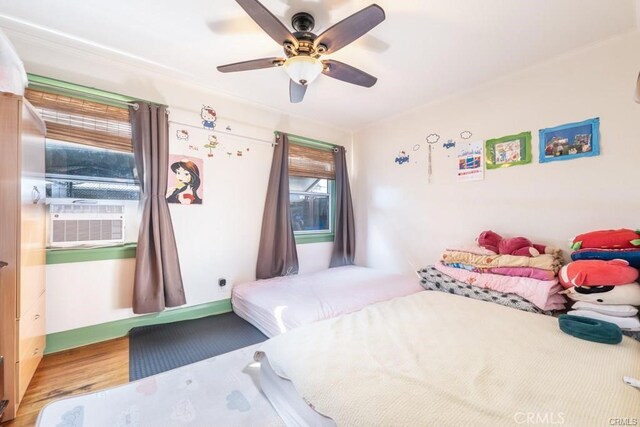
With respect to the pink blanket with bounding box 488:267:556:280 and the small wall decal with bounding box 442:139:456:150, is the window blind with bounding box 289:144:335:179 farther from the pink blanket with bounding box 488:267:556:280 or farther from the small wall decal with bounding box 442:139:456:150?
the pink blanket with bounding box 488:267:556:280

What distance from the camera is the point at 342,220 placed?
352 centimetres

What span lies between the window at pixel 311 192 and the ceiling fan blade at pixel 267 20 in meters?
1.70

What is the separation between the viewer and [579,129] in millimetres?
1938

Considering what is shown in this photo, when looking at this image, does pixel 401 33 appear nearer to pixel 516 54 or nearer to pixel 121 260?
pixel 516 54

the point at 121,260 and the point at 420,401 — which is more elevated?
the point at 121,260

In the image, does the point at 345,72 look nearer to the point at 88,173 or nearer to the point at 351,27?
the point at 351,27

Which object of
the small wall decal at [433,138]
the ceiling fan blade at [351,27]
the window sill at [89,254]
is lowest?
the window sill at [89,254]

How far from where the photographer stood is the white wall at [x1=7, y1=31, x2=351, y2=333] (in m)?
1.93

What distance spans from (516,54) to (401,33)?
1.00m

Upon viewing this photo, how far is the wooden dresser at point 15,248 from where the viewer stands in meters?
1.27

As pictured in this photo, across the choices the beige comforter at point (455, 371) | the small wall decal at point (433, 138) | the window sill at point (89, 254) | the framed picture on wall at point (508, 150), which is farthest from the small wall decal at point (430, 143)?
the window sill at point (89, 254)

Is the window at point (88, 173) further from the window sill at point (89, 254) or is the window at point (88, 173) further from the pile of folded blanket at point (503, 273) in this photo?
the pile of folded blanket at point (503, 273)

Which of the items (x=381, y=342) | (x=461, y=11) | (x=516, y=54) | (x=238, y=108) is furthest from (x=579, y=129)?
(x=238, y=108)

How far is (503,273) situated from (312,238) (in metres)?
2.06
